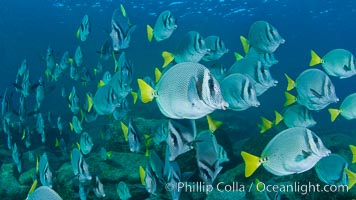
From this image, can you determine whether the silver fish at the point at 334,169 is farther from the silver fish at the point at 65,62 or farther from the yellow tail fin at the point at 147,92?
the silver fish at the point at 65,62

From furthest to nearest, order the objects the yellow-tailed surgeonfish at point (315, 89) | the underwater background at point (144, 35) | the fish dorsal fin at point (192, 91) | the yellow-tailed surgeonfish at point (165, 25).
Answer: the underwater background at point (144, 35) → the yellow-tailed surgeonfish at point (165, 25) → the yellow-tailed surgeonfish at point (315, 89) → the fish dorsal fin at point (192, 91)

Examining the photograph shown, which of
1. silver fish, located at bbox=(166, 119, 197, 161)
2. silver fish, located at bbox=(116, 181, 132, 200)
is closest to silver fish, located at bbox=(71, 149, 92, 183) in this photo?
silver fish, located at bbox=(116, 181, 132, 200)

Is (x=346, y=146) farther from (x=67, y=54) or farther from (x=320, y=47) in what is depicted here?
(x=320, y=47)

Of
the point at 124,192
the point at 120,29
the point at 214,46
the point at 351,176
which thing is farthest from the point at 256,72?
the point at 124,192

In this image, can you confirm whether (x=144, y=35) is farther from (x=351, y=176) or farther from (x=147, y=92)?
(x=147, y=92)

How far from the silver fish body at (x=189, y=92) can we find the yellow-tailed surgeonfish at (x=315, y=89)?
9.01 ft

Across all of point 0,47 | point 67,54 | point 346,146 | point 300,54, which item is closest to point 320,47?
point 300,54

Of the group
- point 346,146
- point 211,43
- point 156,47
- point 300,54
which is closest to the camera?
point 211,43

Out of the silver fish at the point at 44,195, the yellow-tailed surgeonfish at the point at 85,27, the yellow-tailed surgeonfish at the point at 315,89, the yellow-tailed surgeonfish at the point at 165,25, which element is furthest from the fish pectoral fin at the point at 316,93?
the yellow-tailed surgeonfish at the point at 85,27

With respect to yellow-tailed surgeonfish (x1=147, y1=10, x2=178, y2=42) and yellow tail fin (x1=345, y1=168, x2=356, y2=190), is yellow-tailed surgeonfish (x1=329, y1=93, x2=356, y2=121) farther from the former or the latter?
yellow-tailed surgeonfish (x1=147, y1=10, x2=178, y2=42)

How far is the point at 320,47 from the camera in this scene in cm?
6725

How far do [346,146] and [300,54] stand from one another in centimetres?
6532

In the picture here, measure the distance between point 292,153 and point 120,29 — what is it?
326 cm

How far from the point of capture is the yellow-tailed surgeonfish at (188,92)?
2490mm
